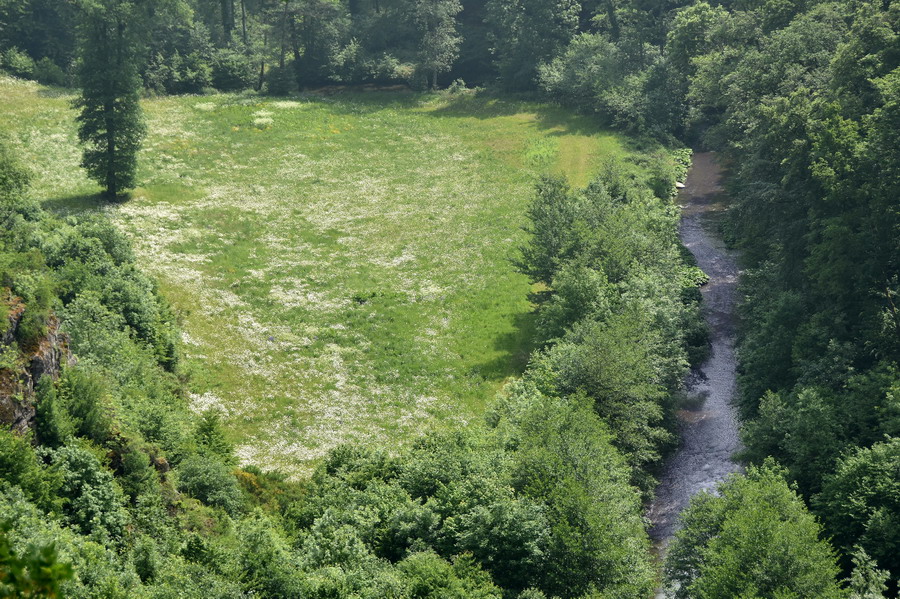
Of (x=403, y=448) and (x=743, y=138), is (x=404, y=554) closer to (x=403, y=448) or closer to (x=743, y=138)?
(x=403, y=448)

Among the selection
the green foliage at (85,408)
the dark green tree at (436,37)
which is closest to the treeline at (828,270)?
the green foliage at (85,408)

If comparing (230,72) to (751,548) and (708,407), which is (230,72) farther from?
(751,548)

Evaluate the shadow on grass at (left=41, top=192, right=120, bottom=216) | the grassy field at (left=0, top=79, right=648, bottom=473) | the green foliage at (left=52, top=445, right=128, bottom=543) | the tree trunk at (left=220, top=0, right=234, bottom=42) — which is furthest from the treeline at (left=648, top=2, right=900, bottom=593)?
the tree trunk at (left=220, top=0, right=234, bottom=42)

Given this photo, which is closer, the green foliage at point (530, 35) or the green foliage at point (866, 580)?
the green foliage at point (866, 580)

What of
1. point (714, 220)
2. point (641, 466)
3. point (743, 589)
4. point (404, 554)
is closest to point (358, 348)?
point (641, 466)

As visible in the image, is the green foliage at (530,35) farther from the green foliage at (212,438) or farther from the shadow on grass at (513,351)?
the green foliage at (212,438)

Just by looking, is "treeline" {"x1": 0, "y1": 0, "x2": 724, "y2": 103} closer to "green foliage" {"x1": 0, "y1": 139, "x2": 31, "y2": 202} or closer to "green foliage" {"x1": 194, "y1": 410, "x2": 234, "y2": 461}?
"green foliage" {"x1": 0, "y1": 139, "x2": 31, "y2": 202}

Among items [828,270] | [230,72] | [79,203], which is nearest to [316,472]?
[828,270]
